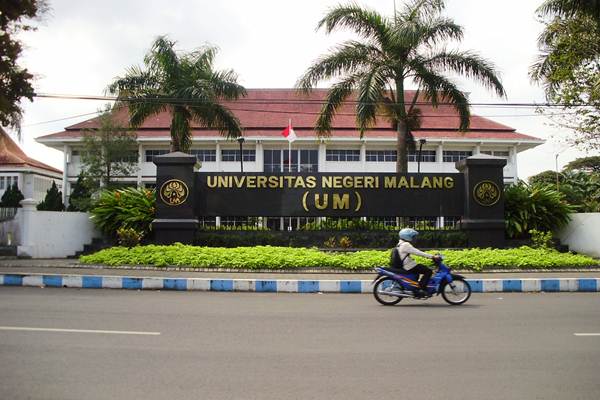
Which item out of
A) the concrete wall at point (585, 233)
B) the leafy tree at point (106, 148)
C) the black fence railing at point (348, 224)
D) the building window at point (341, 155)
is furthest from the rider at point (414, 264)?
the building window at point (341, 155)

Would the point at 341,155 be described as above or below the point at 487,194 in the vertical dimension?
above

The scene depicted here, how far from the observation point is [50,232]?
16469mm

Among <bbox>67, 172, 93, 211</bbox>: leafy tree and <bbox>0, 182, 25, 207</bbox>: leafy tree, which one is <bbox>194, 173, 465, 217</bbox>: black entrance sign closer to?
<bbox>67, 172, 93, 211</bbox>: leafy tree

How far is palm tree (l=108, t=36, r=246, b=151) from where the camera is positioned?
19.9m

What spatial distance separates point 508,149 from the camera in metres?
33.7

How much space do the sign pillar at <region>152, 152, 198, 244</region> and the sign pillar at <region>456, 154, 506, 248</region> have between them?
25.4ft

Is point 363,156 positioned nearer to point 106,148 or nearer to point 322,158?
point 322,158

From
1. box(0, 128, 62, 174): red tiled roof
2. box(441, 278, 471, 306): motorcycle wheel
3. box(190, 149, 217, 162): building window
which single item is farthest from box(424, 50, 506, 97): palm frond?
box(0, 128, 62, 174): red tiled roof

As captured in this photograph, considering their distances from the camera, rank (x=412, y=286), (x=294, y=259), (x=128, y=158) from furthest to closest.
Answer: (x=128, y=158), (x=294, y=259), (x=412, y=286)

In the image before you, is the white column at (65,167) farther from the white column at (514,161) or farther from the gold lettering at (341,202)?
the white column at (514,161)

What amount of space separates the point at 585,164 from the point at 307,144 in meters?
21.8

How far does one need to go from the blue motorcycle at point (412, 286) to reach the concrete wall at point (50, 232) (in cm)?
1109

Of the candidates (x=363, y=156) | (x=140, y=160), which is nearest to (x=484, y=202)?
(x=363, y=156)

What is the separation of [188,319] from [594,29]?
15657 millimetres
